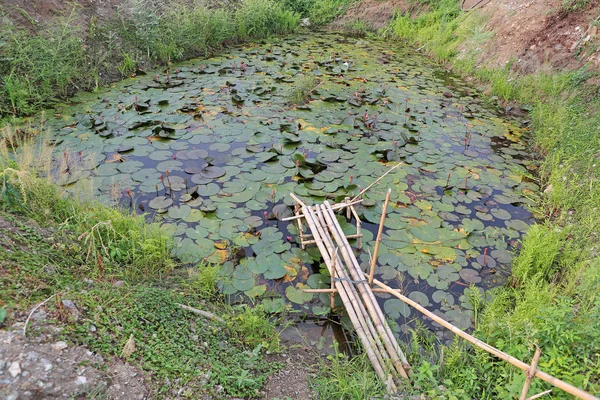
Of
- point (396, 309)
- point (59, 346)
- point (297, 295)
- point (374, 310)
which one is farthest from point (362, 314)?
point (59, 346)

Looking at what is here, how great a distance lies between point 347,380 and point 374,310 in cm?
54

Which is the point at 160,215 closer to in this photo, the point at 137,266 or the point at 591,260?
the point at 137,266

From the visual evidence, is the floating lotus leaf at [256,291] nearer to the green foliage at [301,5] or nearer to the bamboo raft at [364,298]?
the bamboo raft at [364,298]

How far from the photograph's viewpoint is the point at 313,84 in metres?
7.09

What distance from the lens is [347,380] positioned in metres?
2.54

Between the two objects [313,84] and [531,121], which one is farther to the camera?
[313,84]

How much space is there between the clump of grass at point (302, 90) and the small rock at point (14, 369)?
5.41 meters

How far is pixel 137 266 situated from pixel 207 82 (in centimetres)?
480

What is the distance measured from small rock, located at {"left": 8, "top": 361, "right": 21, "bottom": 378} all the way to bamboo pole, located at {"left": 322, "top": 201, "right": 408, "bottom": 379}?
2.13 m

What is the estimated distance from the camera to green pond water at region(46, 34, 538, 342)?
11.5ft

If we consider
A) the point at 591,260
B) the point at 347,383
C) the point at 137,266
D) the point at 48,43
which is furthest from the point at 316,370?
the point at 48,43

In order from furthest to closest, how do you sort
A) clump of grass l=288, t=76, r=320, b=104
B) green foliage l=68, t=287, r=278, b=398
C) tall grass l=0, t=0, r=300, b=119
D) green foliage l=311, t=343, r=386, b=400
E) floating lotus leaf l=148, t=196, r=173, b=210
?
clump of grass l=288, t=76, r=320, b=104, tall grass l=0, t=0, r=300, b=119, floating lotus leaf l=148, t=196, r=173, b=210, green foliage l=311, t=343, r=386, b=400, green foliage l=68, t=287, r=278, b=398

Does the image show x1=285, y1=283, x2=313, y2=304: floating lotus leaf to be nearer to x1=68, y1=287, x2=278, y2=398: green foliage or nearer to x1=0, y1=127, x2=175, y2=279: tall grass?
x1=68, y1=287, x2=278, y2=398: green foliage

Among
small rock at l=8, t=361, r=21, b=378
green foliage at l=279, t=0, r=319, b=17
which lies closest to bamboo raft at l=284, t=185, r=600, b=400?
small rock at l=8, t=361, r=21, b=378
